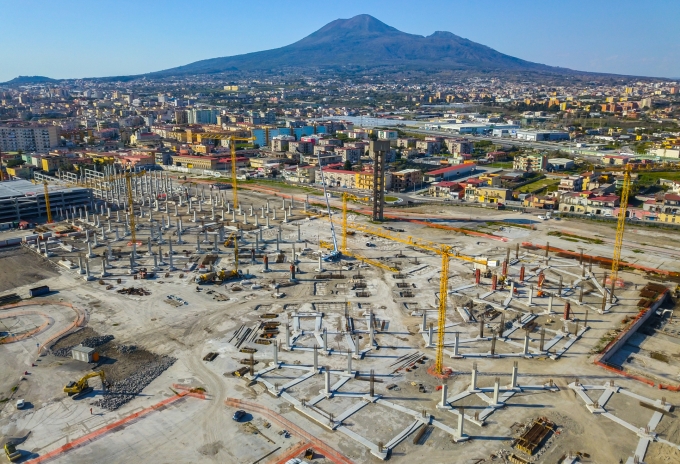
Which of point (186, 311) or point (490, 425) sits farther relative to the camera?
point (186, 311)

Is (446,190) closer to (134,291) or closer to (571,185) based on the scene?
(571,185)

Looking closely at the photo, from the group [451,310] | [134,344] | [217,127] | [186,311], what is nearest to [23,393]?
[134,344]

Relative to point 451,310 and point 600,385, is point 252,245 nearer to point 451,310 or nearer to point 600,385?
point 451,310

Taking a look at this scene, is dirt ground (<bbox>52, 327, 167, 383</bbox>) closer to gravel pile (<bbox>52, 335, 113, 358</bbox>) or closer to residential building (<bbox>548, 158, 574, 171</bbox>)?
gravel pile (<bbox>52, 335, 113, 358</bbox>)

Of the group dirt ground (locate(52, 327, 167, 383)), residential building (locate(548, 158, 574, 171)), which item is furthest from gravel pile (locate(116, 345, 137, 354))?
residential building (locate(548, 158, 574, 171))

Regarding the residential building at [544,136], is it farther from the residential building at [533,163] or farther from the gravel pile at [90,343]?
the gravel pile at [90,343]

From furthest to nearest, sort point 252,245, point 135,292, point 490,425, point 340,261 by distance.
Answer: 1. point 252,245
2. point 340,261
3. point 135,292
4. point 490,425

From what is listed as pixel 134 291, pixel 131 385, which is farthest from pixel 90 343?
pixel 134 291
